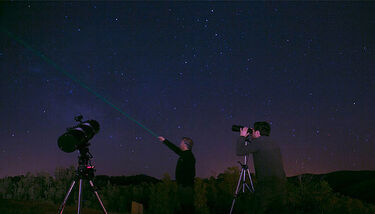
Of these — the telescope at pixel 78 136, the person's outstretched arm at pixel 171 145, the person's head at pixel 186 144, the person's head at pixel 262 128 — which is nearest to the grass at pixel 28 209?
the person's outstretched arm at pixel 171 145

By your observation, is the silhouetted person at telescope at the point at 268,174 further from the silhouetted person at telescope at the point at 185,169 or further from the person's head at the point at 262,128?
the silhouetted person at telescope at the point at 185,169

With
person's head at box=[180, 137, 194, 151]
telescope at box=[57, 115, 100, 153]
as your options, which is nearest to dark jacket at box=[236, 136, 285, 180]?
person's head at box=[180, 137, 194, 151]

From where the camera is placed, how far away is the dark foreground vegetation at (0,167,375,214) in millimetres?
7723

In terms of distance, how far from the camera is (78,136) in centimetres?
470

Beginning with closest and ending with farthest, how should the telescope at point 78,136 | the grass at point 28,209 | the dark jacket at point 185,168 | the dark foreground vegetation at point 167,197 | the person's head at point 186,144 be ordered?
the telescope at point 78,136 < the dark jacket at point 185,168 < the person's head at point 186,144 < the grass at point 28,209 < the dark foreground vegetation at point 167,197

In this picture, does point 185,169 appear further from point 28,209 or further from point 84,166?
point 28,209

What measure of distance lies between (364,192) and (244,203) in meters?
23.3

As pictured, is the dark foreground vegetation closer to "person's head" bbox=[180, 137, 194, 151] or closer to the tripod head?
"person's head" bbox=[180, 137, 194, 151]

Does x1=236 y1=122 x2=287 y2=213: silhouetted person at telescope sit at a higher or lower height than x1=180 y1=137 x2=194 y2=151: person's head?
lower

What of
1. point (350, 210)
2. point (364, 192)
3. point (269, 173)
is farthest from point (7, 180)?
point (364, 192)

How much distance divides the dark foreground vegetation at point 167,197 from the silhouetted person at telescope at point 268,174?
256 centimetres

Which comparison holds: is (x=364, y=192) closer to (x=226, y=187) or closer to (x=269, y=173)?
(x=226, y=187)

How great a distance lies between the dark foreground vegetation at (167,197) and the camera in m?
7.72

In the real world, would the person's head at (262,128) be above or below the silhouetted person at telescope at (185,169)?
above
